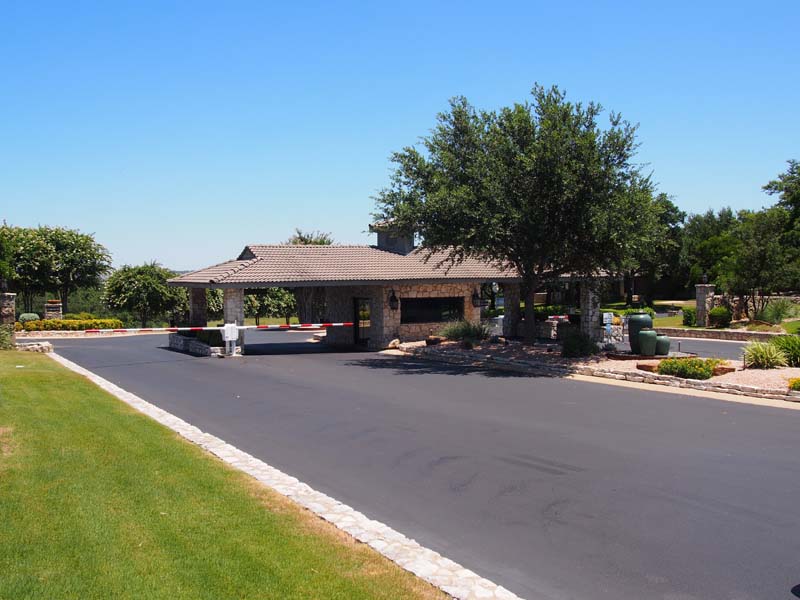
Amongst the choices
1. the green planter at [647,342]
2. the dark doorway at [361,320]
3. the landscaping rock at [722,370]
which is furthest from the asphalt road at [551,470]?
the dark doorway at [361,320]

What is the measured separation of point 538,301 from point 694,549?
42.4m

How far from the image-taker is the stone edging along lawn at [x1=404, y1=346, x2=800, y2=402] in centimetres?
1446

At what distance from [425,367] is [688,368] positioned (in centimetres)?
737

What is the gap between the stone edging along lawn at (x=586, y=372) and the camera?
1446 centimetres

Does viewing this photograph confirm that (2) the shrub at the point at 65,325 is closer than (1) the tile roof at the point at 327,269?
No

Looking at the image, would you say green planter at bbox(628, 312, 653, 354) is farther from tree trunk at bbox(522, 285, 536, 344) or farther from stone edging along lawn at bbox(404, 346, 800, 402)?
tree trunk at bbox(522, 285, 536, 344)

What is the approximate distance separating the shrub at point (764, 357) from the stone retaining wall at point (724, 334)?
10865 mm

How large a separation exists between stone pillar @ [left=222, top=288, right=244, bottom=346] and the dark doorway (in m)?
5.63

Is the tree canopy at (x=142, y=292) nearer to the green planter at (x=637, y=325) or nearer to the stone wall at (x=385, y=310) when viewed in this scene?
the stone wall at (x=385, y=310)

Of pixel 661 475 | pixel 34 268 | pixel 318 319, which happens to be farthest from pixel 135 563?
pixel 34 268

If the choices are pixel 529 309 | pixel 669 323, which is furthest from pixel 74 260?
pixel 669 323

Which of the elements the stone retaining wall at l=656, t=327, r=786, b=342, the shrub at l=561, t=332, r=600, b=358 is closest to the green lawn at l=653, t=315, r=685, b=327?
the stone retaining wall at l=656, t=327, r=786, b=342

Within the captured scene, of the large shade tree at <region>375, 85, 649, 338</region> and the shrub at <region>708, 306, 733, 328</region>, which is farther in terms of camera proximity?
the shrub at <region>708, 306, 733, 328</region>

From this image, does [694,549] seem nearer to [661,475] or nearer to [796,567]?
[796,567]
